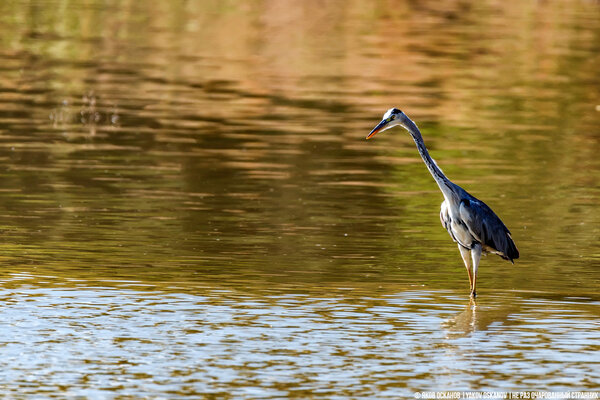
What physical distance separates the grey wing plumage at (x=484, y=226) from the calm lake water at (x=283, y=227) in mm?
473

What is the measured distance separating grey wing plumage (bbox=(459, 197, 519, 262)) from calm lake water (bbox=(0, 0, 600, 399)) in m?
0.47

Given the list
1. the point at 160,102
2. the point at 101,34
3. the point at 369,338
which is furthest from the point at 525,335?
the point at 101,34

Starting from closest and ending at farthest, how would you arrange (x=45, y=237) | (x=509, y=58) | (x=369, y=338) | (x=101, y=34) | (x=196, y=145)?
(x=369, y=338)
(x=45, y=237)
(x=196, y=145)
(x=509, y=58)
(x=101, y=34)

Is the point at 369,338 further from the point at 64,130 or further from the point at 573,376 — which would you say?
the point at 64,130

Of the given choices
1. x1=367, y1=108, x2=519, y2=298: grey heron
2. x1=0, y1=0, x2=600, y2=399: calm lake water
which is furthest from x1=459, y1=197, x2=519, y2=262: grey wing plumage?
x1=0, y1=0, x2=600, y2=399: calm lake water

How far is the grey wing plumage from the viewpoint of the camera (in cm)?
1309

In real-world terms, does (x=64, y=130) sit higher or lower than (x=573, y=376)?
higher

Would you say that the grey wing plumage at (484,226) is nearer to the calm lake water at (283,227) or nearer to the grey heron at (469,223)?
the grey heron at (469,223)

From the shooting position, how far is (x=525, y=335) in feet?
37.6

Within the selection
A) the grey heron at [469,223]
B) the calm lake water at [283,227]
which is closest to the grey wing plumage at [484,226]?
the grey heron at [469,223]

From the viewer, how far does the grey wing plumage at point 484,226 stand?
515 inches

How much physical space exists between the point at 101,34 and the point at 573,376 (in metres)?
35.6

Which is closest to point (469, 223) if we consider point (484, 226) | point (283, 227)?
point (484, 226)

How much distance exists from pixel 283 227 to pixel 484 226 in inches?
150
